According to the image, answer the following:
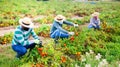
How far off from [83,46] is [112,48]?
116 cm

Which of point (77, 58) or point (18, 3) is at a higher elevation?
point (77, 58)

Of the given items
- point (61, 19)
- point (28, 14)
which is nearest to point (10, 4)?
point (28, 14)

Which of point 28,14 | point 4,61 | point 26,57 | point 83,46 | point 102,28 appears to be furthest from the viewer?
point 28,14

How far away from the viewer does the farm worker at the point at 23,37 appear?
27.9 feet

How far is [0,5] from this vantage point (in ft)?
79.7

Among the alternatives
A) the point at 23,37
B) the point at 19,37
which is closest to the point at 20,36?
the point at 19,37

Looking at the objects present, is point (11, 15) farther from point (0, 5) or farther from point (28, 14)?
point (0, 5)

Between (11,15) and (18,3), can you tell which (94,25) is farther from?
(18,3)

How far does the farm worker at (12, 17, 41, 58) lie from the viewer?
27.9ft

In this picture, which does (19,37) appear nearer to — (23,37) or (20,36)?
(20,36)

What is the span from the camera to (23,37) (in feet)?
28.1

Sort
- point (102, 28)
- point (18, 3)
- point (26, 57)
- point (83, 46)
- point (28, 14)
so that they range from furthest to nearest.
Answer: point (18, 3), point (28, 14), point (102, 28), point (83, 46), point (26, 57)

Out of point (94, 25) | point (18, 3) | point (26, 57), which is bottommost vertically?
point (18, 3)

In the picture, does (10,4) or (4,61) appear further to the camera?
(10,4)
